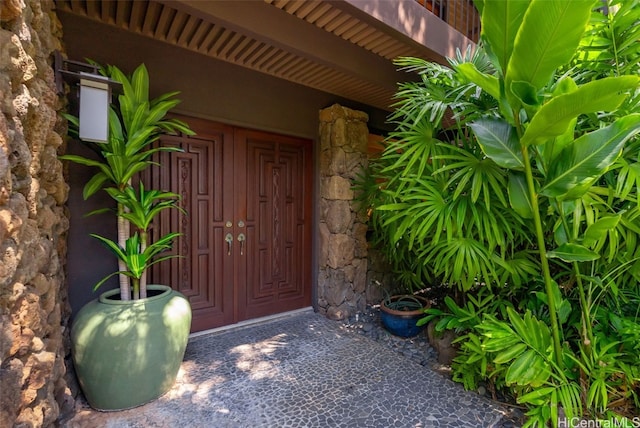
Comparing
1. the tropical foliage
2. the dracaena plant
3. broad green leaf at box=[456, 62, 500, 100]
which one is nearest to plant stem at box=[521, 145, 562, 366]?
the tropical foliage

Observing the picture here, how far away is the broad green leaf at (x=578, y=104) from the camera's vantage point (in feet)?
4.15

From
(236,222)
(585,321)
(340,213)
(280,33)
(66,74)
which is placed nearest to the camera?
(585,321)

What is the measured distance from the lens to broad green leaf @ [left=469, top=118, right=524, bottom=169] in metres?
1.65

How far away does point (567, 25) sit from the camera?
129 cm

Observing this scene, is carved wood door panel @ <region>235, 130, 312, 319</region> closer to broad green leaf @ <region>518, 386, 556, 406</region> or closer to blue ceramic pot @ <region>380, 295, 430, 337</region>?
blue ceramic pot @ <region>380, 295, 430, 337</region>

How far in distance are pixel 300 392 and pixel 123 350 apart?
123 centimetres

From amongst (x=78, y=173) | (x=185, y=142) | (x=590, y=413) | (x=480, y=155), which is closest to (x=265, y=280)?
(x=185, y=142)

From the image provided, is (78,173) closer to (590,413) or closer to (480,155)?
(480,155)

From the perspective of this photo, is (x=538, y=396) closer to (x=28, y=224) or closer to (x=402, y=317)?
(x=402, y=317)

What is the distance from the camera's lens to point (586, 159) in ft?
5.03

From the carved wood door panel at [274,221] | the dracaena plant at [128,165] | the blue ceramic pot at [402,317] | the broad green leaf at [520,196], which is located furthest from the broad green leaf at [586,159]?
the carved wood door panel at [274,221]

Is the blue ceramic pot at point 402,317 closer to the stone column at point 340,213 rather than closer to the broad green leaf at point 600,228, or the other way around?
the stone column at point 340,213

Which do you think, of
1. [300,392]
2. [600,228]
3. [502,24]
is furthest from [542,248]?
[300,392]

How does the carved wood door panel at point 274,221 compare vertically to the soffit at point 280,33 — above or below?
below
